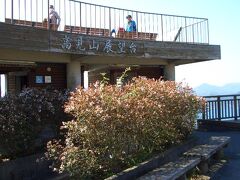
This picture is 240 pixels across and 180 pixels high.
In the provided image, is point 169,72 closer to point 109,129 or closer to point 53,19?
point 53,19

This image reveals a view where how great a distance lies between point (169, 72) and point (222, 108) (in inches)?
113

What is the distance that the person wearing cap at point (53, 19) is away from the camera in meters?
13.1

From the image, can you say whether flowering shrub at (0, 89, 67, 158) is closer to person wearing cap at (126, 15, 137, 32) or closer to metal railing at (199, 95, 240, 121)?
person wearing cap at (126, 15, 137, 32)

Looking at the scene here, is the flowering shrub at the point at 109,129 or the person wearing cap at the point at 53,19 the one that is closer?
the flowering shrub at the point at 109,129

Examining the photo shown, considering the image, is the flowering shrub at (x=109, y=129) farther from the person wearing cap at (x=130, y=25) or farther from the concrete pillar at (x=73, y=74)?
the person wearing cap at (x=130, y=25)

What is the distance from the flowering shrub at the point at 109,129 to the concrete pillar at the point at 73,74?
6.27 meters

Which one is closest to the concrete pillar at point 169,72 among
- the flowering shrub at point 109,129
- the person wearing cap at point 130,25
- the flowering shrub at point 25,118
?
the person wearing cap at point 130,25

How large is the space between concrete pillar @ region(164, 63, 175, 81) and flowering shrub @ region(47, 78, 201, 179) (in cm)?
988

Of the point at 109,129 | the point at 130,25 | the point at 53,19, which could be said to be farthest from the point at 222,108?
the point at 109,129

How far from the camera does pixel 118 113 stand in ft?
23.1

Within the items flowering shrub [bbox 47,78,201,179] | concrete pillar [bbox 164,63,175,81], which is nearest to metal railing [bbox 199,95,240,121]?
concrete pillar [bbox 164,63,175,81]

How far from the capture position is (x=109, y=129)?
6902mm

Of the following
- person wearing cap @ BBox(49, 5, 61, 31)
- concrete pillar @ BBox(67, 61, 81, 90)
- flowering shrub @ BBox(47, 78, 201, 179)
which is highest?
person wearing cap @ BBox(49, 5, 61, 31)

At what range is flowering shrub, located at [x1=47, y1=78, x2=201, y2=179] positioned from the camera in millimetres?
6707
